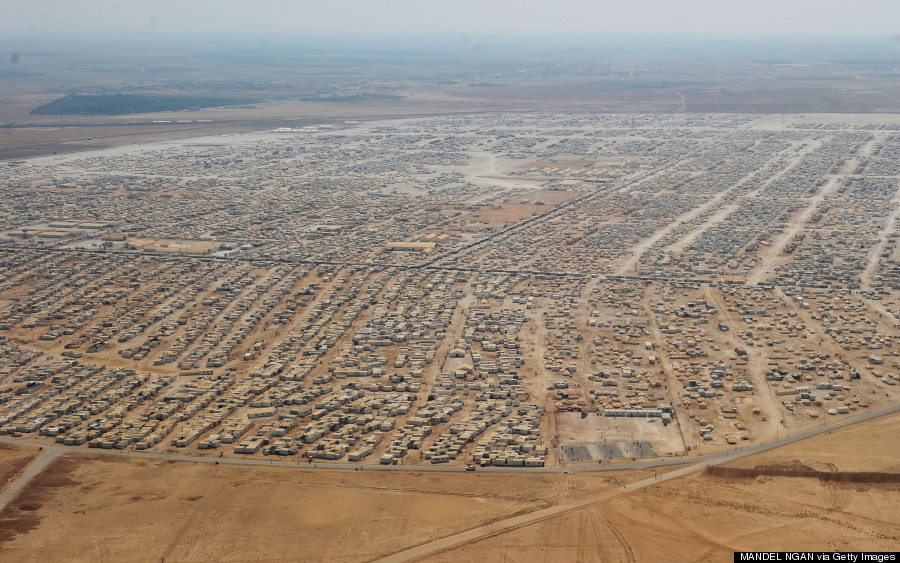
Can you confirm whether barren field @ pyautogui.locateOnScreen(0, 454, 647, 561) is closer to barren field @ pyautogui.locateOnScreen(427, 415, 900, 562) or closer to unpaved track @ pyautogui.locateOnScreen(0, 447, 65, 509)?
unpaved track @ pyautogui.locateOnScreen(0, 447, 65, 509)

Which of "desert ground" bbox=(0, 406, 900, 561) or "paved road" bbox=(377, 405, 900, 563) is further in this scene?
"desert ground" bbox=(0, 406, 900, 561)

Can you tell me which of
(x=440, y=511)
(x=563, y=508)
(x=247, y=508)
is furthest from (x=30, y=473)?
(x=563, y=508)

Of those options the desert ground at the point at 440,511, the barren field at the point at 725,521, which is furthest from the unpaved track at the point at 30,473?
the barren field at the point at 725,521

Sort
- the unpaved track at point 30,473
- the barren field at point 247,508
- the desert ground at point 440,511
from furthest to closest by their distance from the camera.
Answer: the unpaved track at point 30,473 → the barren field at point 247,508 → the desert ground at point 440,511

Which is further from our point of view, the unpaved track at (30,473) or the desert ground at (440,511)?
the unpaved track at (30,473)

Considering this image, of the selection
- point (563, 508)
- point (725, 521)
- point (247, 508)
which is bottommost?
point (247, 508)

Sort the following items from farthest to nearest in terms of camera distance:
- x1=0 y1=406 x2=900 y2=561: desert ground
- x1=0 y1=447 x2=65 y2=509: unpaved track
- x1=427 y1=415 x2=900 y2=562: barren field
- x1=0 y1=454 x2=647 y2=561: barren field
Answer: x1=0 y1=447 x2=65 y2=509: unpaved track < x1=0 y1=454 x2=647 y2=561: barren field < x1=0 y1=406 x2=900 y2=561: desert ground < x1=427 y1=415 x2=900 y2=562: barren field

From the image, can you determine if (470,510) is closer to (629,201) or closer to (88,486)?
(88,486)

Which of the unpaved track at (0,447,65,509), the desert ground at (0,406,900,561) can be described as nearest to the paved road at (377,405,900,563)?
the desert ground at (0,406,900,561)

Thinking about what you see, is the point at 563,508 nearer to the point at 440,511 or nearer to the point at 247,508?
the point at 440,511

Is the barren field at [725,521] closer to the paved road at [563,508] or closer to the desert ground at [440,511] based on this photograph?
the desert ground at [440,511]

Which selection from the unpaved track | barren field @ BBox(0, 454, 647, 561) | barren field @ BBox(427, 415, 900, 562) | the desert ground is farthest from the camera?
the unpaved track
